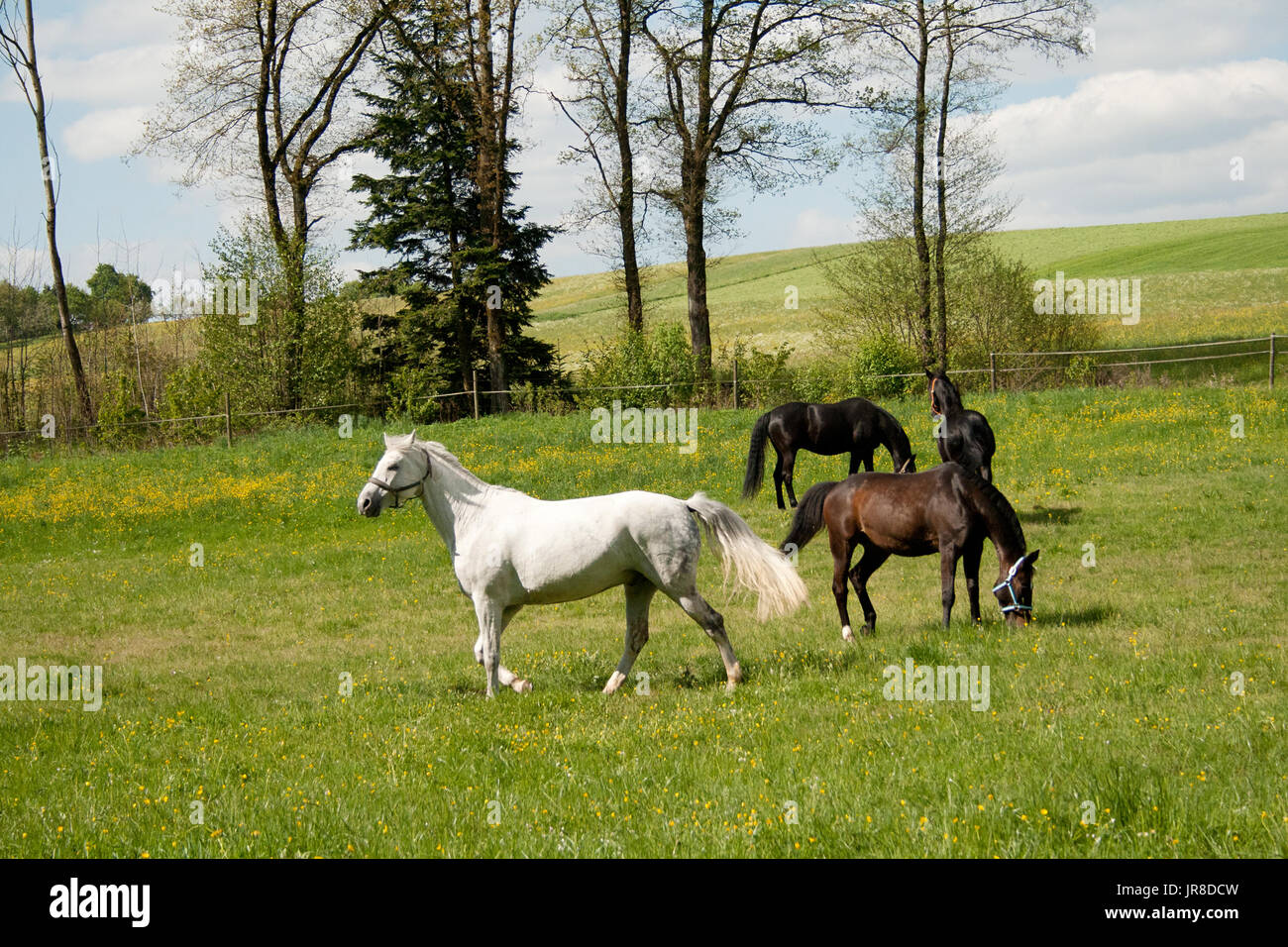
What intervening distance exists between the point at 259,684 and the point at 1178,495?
53.3 feet

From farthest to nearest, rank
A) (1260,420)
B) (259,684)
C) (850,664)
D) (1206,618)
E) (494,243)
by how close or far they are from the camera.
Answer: (494,243), (1260,420), (259,684), (1206,618), (850,664)

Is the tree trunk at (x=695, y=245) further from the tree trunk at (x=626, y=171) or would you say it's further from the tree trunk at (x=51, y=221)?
the tree trunk at (x=51, y=221)

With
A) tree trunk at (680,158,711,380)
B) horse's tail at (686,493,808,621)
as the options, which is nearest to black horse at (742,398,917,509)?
horse's tail at (686,493,808,621)

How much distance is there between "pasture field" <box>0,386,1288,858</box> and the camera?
5.55 meters

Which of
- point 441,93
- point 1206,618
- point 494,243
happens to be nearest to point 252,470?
point 494,243

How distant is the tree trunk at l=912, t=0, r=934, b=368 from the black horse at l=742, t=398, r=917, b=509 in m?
15.8

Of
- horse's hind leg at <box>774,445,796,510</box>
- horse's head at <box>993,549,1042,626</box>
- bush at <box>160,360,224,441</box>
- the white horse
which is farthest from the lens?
bush at <box>160,360,224,441</box>

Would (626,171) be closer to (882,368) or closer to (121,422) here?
(882,368)

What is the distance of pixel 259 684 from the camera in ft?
37.1

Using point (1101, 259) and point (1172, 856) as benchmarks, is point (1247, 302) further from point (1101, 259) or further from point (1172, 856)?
point (1172, 856)

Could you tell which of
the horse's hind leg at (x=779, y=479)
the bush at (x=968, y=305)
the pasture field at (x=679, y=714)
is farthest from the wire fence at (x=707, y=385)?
the pasture field at (x=679, y=714)

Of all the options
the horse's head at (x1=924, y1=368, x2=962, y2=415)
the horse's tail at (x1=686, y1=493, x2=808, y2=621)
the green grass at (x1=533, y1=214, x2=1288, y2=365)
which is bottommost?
the horse's tail at (x1=686, y1=493, x2=808, y2=621)

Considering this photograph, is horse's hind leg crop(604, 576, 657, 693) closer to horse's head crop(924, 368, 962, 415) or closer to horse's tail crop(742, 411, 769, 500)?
horse's head crop(924, 368, 962, 415)

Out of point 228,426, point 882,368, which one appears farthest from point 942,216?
point 228,426
